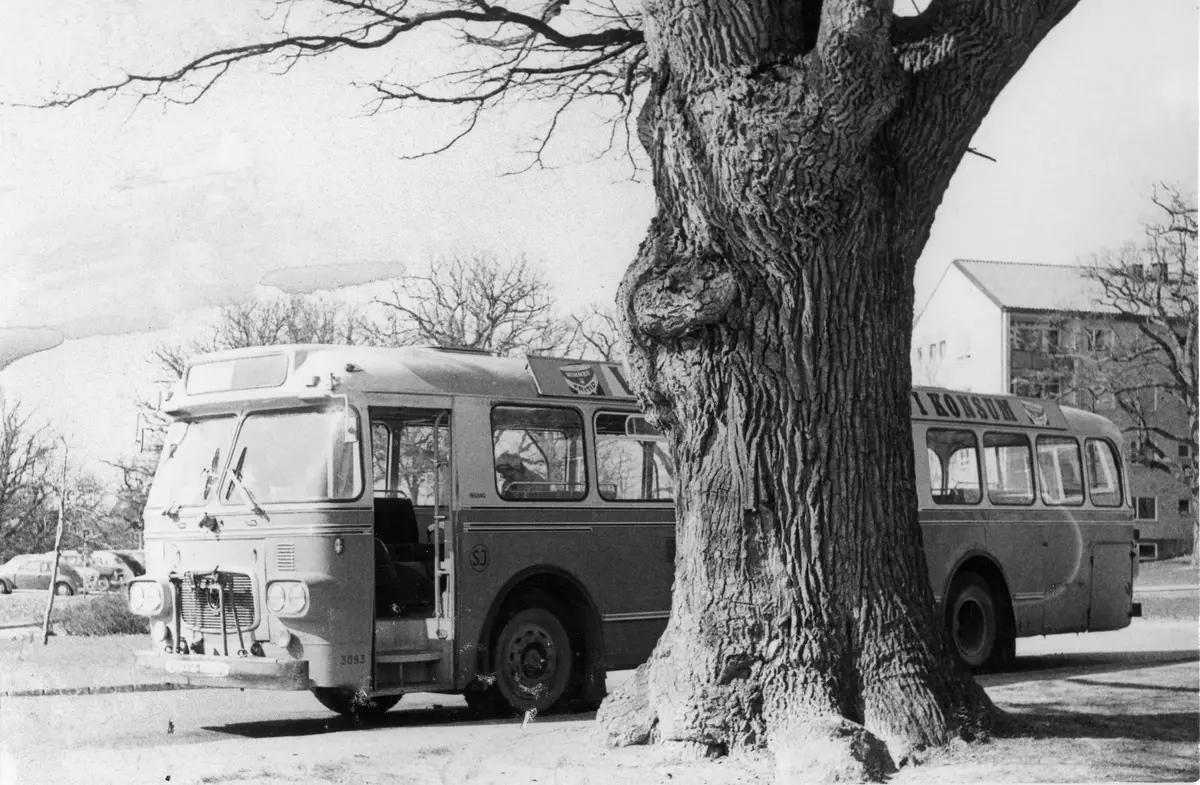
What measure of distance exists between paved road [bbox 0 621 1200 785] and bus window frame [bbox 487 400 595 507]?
1804mm

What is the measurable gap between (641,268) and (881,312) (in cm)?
148

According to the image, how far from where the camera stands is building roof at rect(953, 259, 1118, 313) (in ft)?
94.6

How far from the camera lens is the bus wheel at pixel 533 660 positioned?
1166cm

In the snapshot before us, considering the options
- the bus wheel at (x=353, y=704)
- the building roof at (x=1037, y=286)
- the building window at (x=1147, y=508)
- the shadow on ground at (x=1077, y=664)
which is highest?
the building roof at (x=1037, y=286)

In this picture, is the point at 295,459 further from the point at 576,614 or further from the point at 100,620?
the point at 100,620

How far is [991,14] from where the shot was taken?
329 inches

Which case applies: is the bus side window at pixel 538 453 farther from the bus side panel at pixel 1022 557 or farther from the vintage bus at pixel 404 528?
the bus side panel at pixel 1022 557

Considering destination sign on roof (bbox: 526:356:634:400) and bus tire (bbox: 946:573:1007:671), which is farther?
bus tire (bbox: 946:573:1007:671)

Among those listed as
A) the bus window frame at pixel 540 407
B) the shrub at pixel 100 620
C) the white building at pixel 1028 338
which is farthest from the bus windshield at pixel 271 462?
the white building at pixel 1028 338

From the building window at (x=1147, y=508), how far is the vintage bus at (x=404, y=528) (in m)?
18.7

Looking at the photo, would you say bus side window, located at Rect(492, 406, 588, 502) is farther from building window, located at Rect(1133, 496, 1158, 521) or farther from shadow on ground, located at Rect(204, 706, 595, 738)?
building window, located at Rect(1133, 496, 1158, 521)

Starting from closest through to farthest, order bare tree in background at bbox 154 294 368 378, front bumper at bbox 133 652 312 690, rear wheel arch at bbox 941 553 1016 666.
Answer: front bumper at bbox 133 652 312 690 → rear wheel arch at bbox 941 553 1016 666 → bare tree in background at bbox 154 294 368 378

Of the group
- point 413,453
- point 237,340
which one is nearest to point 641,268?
point 413,453

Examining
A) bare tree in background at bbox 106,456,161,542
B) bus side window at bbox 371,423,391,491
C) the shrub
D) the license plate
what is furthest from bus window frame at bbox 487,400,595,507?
bare tree in background at bbox 106,456,161,542
